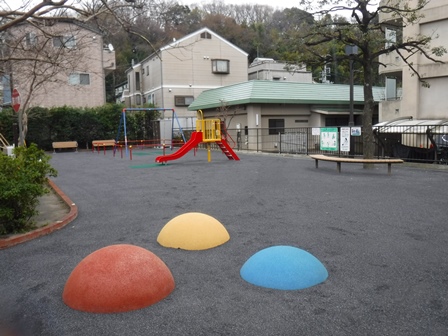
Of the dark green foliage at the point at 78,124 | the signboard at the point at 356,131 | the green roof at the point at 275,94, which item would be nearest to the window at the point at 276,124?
the green roof at the point at 275,94

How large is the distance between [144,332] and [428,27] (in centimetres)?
2023

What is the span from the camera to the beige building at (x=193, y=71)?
33.5 meters

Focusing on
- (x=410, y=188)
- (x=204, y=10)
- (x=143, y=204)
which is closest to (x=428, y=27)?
(x=410, y=188)

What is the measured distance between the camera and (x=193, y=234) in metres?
5.46

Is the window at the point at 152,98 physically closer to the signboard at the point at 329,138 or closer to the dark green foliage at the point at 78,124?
the dark green foliage at the point at 78,124

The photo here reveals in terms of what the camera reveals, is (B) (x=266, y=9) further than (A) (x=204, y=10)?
Yes

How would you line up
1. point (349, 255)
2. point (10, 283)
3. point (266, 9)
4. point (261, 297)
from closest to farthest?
point (261, 297) → point (10, 283) → point (349, 255) → point (266, 9)

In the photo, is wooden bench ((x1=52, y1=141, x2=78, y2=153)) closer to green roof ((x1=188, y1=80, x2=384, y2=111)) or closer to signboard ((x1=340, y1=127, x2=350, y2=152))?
green roof ((x1=188, y1=80, x2=384, y2=111))

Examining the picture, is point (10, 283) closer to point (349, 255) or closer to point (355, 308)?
point (355, 308)

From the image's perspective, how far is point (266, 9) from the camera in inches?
2603

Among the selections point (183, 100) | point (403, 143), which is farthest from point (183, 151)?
point (183, 100)

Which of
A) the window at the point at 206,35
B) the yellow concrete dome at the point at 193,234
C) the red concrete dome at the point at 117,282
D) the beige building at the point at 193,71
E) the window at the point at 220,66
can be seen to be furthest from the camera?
the window at the point at 220,66

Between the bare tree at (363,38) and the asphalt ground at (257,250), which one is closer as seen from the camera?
the asphalt ground at (257,250)

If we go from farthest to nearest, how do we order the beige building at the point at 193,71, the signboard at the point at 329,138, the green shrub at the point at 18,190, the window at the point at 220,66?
the window at the point at 220,66 → the beige building at the point at 193,71 → the signboard at the point at 329,138 → the green shrub at the point at 18,190
